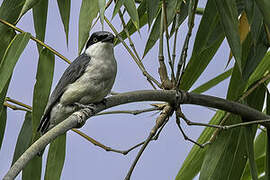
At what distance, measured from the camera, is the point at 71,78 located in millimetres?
2918

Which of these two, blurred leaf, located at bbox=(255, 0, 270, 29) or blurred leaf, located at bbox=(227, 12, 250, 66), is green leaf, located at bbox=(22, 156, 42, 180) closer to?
blurred leaf, located at bbox=(227, 12, 250, 66)

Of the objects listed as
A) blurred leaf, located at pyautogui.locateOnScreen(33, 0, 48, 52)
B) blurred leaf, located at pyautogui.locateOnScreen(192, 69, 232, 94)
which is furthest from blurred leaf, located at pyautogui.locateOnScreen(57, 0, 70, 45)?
blurred leaf, located at pyautogui.locateOnScreen(192, 69, 232, 94)

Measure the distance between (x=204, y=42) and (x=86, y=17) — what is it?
1.97 feet

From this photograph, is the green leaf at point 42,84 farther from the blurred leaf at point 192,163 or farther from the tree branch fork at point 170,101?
the blurred leaf at point 192,163

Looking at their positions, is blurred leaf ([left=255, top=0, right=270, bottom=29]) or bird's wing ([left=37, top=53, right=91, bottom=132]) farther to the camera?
bird's wing ([left=37, top=53, right=91, bottom=132])

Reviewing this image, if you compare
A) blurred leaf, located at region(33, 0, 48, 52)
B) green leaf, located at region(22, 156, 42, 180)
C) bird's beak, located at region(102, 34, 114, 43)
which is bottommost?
green leaf, located at region(22, 156, 42, 180)

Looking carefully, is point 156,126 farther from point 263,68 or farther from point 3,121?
point 263,68

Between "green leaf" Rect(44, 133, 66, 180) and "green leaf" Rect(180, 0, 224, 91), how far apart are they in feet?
2.51

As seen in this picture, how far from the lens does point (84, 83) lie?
2820mm

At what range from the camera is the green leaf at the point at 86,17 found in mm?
2477

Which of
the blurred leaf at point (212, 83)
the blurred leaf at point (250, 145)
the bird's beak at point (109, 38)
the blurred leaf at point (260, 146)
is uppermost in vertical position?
the bird's beak at point (109, 38)

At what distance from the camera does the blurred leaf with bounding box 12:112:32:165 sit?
2.88 metres

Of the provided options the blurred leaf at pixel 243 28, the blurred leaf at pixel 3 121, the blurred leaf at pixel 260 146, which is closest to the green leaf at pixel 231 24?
the blurred leaf at pixel 243 28

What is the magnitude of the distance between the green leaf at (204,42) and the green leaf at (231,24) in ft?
1.22
